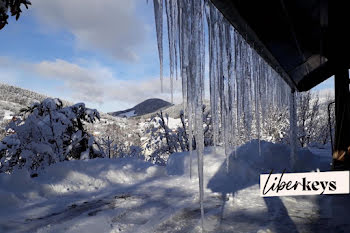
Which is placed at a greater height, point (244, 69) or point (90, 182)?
point (244, 69)

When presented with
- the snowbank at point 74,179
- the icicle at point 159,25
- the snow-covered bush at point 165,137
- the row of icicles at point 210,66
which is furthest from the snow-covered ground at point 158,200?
the snow-covered bush at point 165,137

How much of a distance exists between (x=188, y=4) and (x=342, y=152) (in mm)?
4156

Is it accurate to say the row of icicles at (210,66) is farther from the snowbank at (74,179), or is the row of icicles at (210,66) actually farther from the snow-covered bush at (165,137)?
the snow-covered bush at (165,137)

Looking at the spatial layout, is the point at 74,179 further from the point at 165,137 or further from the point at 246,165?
the point at 165,137

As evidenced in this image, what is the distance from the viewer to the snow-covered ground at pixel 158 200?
9.63 feet

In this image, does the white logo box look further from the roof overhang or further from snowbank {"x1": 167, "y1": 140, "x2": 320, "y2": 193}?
snowbank {"x1": 167, "y1": 140, "x2": 320, "y2": 193}

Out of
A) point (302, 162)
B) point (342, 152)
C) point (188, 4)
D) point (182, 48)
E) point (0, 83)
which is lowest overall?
point (302, 162)

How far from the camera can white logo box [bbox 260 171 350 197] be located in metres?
1.49

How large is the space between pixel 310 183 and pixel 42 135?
8175 mm

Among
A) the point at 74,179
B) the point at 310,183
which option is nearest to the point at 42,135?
the point at 74,179

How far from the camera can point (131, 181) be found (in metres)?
5.72

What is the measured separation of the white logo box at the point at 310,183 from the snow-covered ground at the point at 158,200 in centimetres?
122

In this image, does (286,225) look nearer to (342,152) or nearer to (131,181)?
(342,152)

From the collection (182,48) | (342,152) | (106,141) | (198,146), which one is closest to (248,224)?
(198,146)
